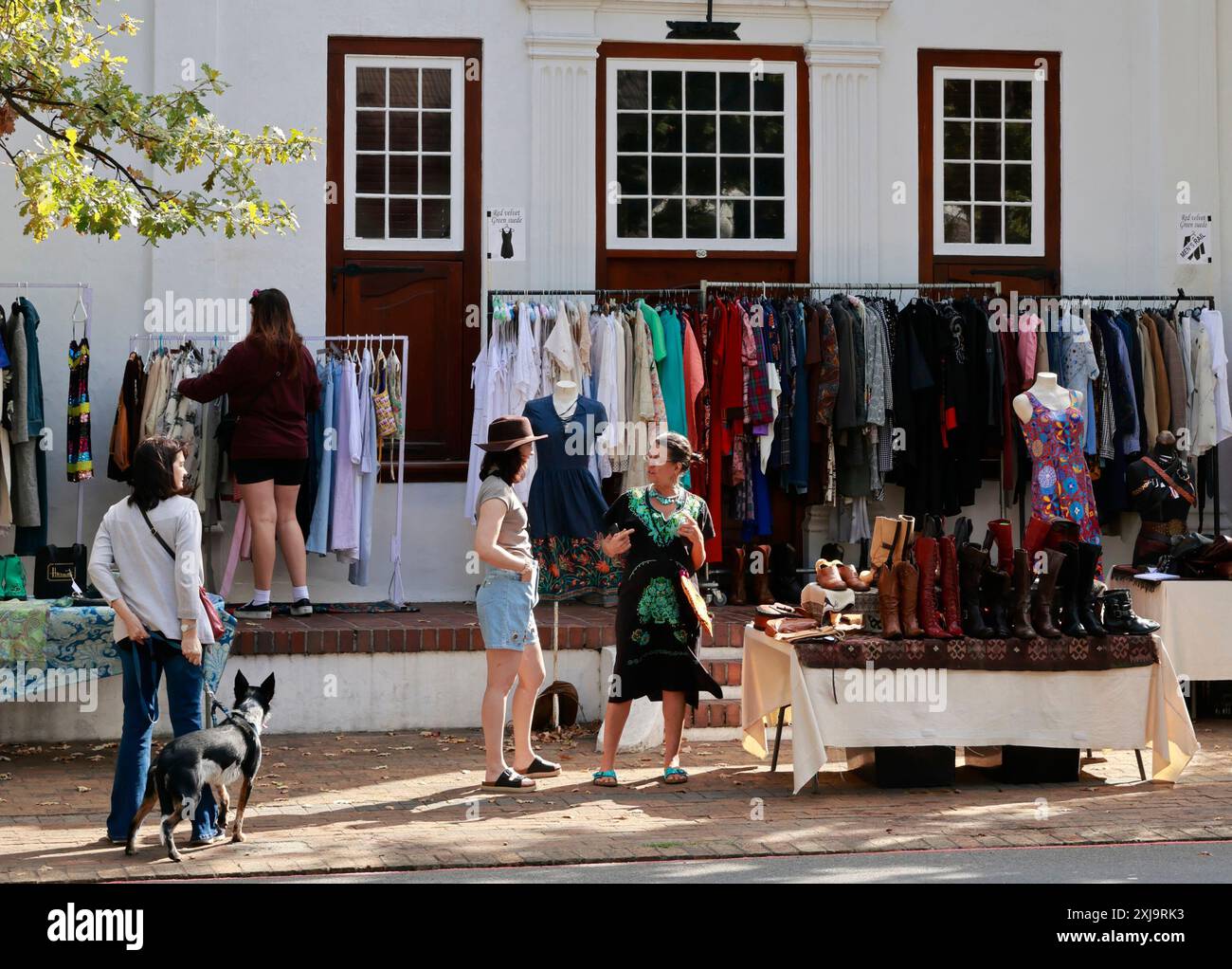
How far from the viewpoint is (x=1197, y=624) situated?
31.2ft

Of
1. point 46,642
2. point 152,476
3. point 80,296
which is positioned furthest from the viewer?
point 80,296

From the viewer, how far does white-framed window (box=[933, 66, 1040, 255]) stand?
1217cm

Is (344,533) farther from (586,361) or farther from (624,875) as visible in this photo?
(624,875)

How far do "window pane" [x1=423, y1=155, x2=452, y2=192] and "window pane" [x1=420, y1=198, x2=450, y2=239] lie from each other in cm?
3

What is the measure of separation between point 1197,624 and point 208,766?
5.60 metres

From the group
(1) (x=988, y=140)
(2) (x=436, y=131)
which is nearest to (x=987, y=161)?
(1) (x=988, y=140)

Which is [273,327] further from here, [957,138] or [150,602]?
[957,138]

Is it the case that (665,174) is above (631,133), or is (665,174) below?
below

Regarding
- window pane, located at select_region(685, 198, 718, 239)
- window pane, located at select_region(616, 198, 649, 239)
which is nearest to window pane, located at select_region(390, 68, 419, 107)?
window pane, located at select_region(616, 198, 649, 239)

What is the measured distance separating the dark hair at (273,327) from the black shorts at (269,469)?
56cm

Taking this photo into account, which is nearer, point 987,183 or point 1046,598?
point 1046,598

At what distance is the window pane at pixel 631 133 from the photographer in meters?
11.8

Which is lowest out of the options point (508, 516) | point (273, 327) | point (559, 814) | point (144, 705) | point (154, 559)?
point (559, 814)

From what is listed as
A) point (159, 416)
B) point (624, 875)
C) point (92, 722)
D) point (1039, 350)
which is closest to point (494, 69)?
point (159, 416)
